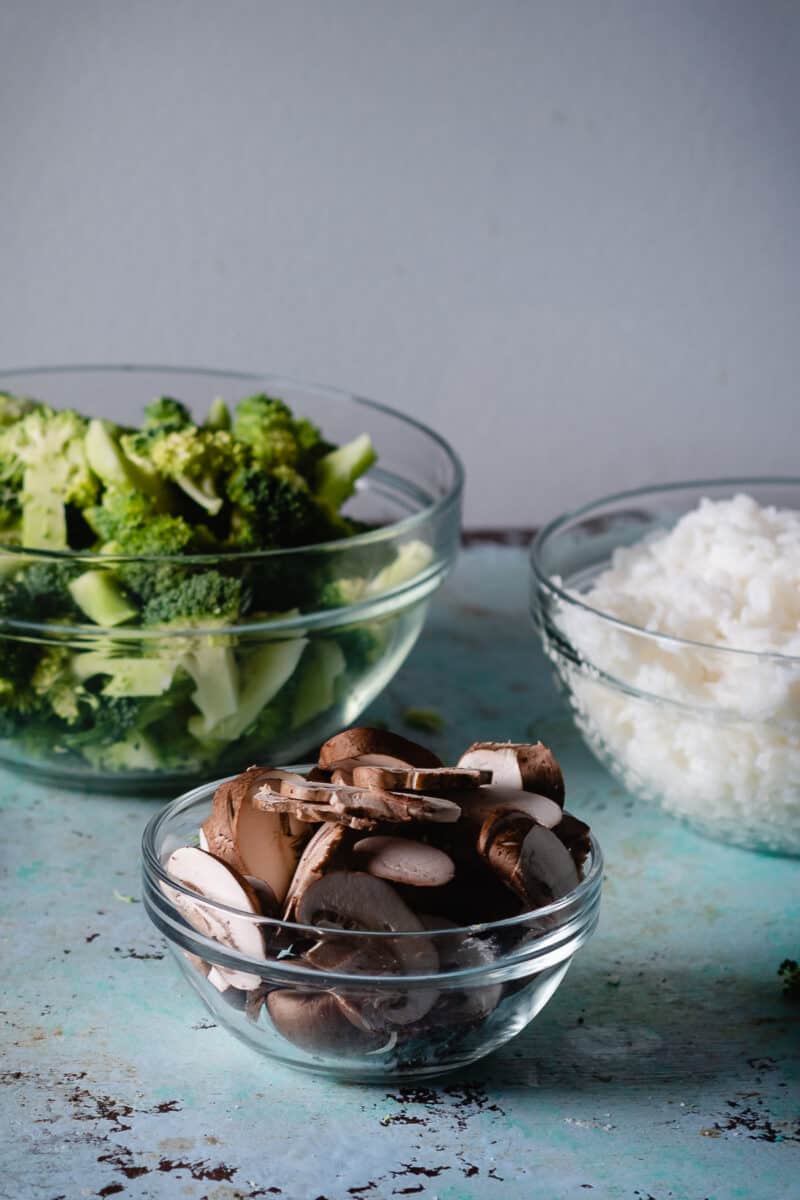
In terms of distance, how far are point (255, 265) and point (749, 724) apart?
4.70 feet

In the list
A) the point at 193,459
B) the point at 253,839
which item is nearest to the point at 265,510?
the point at 193,459

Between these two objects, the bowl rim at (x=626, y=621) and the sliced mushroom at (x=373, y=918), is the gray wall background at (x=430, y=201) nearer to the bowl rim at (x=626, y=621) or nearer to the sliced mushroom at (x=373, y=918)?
the bowl rim at (x=626, y=621)

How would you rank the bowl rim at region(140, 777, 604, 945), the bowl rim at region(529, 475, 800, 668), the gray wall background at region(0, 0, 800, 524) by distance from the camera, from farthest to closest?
the gray wall background at region(0, 0, 800, 524) → the bowl rim at region(529, 475, 800, 668) → the bowl rim at region(140, 777, 604, 945)

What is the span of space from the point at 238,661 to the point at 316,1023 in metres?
0.49

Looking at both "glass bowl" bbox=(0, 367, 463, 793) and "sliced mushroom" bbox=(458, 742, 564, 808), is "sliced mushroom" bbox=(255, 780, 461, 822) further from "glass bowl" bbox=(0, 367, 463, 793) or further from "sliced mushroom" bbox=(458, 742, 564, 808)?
"glass bowl" bbox=(0, 367, 463, 793)

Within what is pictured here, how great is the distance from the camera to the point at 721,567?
53.6 inches

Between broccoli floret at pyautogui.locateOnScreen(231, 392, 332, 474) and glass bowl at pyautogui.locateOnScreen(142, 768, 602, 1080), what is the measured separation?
0.58m

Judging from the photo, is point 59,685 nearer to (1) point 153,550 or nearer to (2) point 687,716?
(1) point 153,550

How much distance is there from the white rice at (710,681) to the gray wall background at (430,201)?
113 cm

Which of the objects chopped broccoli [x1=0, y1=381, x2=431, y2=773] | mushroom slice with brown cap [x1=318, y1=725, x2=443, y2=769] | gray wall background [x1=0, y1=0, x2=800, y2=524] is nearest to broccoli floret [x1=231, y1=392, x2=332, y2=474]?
chopped broccoli [x1=0, y1=381, x2=431, y2=773]

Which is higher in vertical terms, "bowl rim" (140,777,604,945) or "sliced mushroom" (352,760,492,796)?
"sliced mushroom" (352,760,492,796)

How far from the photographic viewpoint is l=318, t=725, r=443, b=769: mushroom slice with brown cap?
1025 mm

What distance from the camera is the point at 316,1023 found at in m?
0.89

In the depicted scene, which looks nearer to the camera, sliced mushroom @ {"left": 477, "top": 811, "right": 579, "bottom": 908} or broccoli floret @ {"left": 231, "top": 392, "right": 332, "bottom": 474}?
sliced mushroom @ {"left": 477, "top": 811, "right": 579, "bottom": 908}
